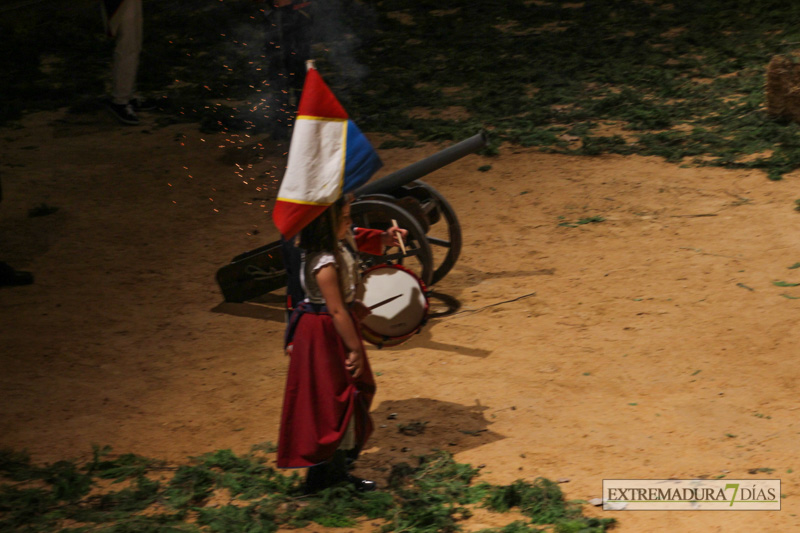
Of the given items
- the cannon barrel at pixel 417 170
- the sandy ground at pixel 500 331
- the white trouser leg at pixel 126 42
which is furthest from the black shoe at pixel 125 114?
the cannon barrel at pixel 417 170

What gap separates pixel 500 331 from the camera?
5.98m

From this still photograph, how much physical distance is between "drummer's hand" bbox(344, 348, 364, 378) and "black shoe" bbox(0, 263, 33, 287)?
4.29 meters

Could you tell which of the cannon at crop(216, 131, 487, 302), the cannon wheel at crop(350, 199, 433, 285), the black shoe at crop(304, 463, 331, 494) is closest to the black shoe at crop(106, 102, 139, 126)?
the cannon at crop(216, 131, 487, 302)

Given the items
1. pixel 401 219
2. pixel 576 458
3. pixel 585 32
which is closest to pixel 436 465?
pixel 576 458

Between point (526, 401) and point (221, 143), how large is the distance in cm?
646

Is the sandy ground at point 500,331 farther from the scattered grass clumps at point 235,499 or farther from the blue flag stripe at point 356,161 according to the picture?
the blue flag stripe at point 356,161

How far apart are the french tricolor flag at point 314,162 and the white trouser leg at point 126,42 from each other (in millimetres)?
7648

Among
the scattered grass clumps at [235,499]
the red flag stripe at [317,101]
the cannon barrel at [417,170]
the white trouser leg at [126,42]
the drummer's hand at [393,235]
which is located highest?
the white trouser leg at [126,42]

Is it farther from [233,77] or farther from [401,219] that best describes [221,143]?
[401,219]

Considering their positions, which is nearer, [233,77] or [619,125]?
[619,125]

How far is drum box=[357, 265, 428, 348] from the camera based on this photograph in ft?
19.1

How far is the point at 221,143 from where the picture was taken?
1035 centimetres

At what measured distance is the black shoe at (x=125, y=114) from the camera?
1102 cm

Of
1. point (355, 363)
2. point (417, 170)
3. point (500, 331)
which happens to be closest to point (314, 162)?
point (355, 363)
